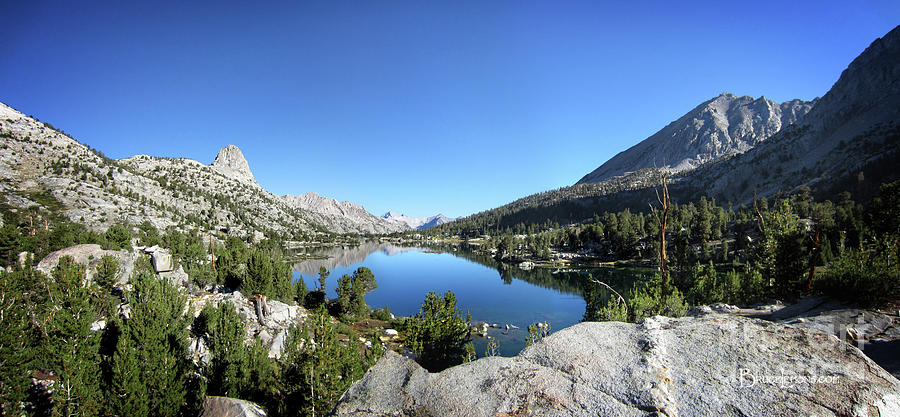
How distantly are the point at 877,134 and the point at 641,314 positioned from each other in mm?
203805

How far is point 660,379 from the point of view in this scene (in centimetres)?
555

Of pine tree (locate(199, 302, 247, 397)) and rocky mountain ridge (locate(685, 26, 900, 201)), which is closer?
pine tree (locate(199, 302, 247, 397))

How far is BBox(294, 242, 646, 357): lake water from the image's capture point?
2108 inches

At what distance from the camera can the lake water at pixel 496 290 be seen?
53.5 meters

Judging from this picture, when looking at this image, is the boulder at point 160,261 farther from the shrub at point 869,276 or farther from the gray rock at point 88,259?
the shrub at point 869,276

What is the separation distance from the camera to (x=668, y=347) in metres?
6.43

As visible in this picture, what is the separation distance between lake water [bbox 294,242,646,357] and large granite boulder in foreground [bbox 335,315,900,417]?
3253cm

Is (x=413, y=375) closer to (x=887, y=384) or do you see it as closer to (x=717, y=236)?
(x=887, y=384)

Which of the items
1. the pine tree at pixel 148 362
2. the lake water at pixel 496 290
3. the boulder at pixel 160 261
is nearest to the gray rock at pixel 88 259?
the boulder at pixel 160 261

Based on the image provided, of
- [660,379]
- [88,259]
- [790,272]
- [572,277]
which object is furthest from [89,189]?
[790,272]

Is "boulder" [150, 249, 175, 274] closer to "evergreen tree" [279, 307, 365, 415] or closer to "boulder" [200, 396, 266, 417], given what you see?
"evergreen tree" [279, 307, 365, 415]

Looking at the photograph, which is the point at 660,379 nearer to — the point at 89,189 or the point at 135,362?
the point at 135,362

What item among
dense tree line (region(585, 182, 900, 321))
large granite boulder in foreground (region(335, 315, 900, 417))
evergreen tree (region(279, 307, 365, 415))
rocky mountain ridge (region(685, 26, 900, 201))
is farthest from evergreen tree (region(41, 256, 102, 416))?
rocky mountain ridge (region(685, 26, 900, 201))

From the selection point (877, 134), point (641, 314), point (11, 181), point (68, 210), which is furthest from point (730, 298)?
point (877, 134)
